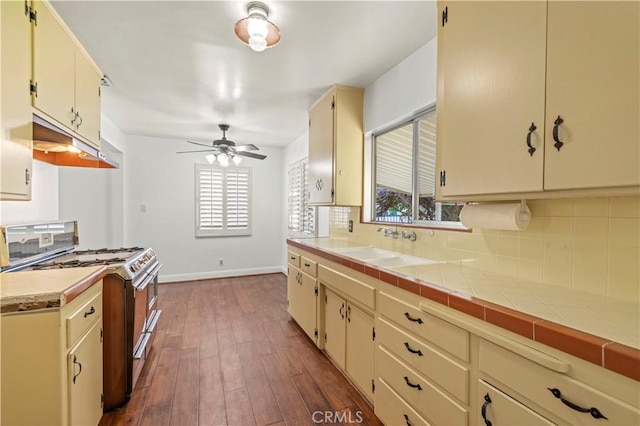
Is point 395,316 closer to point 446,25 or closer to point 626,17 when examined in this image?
point 626,17

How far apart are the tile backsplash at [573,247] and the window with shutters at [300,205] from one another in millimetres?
2741

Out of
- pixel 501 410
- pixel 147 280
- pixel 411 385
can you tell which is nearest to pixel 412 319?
pixel 411 385

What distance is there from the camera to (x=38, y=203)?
213cm

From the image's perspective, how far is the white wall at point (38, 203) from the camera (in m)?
1.79

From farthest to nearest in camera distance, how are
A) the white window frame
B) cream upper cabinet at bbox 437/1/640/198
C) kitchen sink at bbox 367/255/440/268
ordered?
the white window frame, kitchen sink at bbox 367/255/440/268, cream upper cabinet at bbox 437/1/640/198

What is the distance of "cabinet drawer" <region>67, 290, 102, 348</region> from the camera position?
125 cm

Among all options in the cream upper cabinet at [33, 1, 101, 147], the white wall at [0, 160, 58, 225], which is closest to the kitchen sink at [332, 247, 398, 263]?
the cream upper cabinet at [33, 1, 101, 147]

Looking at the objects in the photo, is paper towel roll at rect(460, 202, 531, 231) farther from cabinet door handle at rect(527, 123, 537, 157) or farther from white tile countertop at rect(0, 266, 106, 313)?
white tile countertop at rect(0, 266, 106, 313)

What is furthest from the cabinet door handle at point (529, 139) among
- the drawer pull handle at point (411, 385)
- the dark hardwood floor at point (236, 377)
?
the dark hardwood floor at point (236, 377)

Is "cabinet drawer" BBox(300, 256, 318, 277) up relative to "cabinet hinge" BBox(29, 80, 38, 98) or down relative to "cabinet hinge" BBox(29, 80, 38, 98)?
down

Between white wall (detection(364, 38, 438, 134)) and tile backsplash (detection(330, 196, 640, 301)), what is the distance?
108 cm

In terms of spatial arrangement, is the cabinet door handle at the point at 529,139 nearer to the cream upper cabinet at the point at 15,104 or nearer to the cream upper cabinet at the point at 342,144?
the cream upper cabinet at the point at 342,144

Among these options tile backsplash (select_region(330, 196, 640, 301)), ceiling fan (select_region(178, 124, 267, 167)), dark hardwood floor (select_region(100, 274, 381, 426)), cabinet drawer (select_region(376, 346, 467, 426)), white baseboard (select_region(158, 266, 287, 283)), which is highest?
ceiling fan (select_region(178, 124, 267, 167))

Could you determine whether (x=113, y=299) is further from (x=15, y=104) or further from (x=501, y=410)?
(x=501, y=410)
